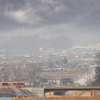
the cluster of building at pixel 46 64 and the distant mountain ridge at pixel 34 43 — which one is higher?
the distant mountain ridge at pixel 34 43

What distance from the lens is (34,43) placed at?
8269cm

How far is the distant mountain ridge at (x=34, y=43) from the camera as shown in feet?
265

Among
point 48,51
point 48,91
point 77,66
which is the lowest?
point 48,91

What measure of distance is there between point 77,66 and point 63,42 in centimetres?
2712

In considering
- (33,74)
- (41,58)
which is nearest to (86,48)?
(41,58)

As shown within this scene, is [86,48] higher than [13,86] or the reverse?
higher

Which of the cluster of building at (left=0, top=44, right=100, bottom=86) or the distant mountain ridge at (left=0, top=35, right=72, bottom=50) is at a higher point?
the distant mountain ridge at (left=0, top=35, right=72, bottom=50)

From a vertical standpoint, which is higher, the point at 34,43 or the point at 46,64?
the point at 34,43

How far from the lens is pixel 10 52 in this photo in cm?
7562

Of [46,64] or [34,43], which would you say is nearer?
[46,64]

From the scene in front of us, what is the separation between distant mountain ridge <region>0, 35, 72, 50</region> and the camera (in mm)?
80875

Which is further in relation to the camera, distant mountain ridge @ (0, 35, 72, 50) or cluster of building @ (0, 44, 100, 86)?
distant mountain ridge @ (0, 35, 72, 50)

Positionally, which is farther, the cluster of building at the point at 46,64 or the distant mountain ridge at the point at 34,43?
the distant mountain ridge at the point at 34,43

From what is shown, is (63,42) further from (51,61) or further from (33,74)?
(33,74)
